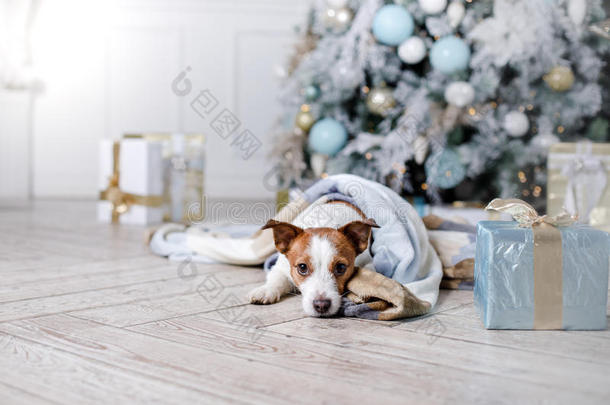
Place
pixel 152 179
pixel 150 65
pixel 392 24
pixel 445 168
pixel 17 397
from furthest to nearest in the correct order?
pixel 150 65
pixel 152 179
pixel 445 168
pixel 392 24
pixel 17 397

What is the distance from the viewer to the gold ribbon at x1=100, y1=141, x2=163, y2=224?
3041 millimetres

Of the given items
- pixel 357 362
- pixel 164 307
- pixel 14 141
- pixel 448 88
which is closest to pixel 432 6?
pixel 448 88

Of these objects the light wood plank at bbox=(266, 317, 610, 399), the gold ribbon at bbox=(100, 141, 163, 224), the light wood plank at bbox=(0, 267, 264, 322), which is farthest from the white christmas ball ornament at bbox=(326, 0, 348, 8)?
the light wood plank at bbox=(266, 317, 610, 399)

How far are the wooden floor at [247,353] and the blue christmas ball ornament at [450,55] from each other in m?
1.21

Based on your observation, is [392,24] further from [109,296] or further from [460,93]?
[109,296]

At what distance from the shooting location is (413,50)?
2.62 metres

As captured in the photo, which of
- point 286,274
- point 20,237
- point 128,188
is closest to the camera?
point 286,274

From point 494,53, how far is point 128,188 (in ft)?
5.73

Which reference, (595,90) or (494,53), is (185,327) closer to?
(494,53)

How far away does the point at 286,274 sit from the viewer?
154 cm

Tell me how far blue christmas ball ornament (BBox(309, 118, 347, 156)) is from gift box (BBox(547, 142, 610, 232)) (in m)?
0.87

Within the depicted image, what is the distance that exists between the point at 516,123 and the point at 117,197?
1.82m

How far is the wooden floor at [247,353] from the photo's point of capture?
90 cm

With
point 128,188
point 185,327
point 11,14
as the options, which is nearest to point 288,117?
point 128,188
